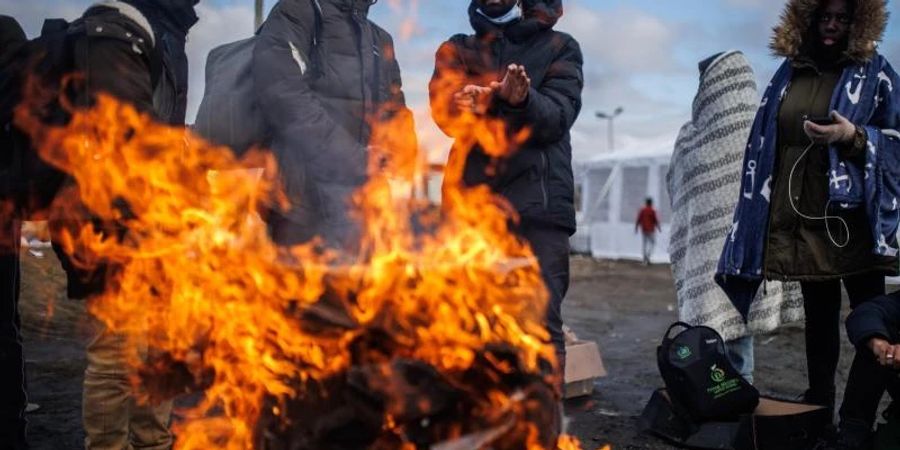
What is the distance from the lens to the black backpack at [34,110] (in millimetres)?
2912

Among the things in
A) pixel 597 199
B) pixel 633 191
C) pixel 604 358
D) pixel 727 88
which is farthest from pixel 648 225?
pixel 727 88

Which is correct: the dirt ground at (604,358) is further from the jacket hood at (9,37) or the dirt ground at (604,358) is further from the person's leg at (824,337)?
the jacket hood at (9,37)

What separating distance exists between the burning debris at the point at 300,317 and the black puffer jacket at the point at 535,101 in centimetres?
45

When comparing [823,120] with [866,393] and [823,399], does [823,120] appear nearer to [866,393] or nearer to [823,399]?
[866,393]

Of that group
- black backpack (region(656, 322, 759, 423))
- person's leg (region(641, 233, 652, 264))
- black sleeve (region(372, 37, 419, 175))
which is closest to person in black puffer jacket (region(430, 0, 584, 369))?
black sleeve (region(372, 37, 419, 175))

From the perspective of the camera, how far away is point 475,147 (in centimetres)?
356

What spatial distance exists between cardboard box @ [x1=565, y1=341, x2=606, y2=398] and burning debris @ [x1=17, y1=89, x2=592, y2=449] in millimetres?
1844

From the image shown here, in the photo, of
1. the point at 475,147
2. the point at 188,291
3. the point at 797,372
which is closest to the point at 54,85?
the point at 188,291

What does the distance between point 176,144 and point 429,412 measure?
1645 millimetres

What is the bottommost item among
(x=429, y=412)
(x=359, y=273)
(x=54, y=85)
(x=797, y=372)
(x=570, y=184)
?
(x=797, y=372)

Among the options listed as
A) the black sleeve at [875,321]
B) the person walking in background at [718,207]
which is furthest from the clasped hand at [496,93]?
the person walking in background at [718,207]

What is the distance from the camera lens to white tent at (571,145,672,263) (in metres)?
19.1

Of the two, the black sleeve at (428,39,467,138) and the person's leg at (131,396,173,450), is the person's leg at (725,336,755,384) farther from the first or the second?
the person's leg at (131,396,173,450)

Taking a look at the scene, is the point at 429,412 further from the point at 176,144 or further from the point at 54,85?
the point at 54,85
